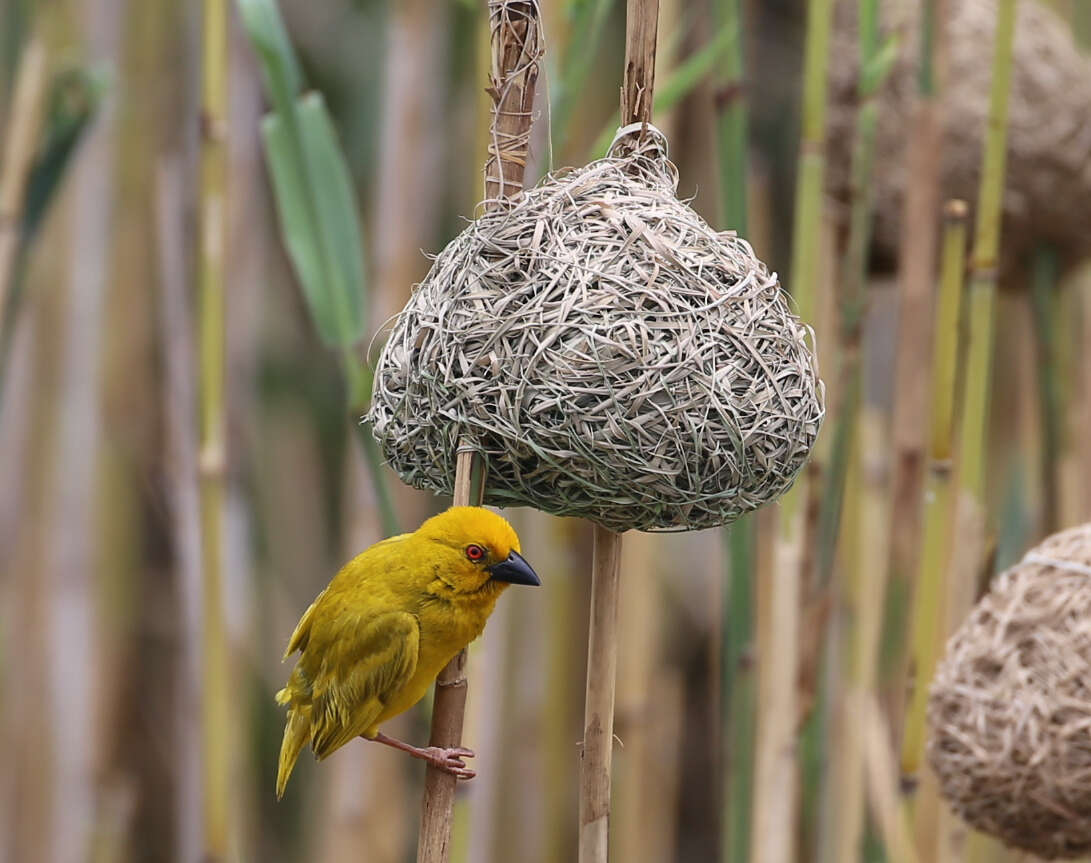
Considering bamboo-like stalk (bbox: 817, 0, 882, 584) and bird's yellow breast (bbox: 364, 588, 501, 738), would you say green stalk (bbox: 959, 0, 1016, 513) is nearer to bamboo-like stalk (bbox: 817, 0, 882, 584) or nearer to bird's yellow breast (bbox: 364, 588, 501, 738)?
bamboo-like stalk (bbox: 817, 0, 882, 584)

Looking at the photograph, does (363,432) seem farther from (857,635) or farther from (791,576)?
(857,635)

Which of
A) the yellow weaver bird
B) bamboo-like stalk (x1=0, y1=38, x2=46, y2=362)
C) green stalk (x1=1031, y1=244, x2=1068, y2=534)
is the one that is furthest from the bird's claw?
green stalk (x1=1031, y1=244, x2=1068, y2=534)

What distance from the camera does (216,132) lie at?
6.92ft

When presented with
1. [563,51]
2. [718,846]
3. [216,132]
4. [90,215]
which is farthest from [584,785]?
[718,846]

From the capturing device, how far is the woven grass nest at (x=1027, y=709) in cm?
189

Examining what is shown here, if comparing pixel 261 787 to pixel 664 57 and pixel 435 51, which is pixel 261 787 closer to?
pixel 435 51

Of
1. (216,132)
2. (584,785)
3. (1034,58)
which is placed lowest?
(584,785)

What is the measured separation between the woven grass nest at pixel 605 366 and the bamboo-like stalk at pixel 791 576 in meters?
0.61

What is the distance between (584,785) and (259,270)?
243cm

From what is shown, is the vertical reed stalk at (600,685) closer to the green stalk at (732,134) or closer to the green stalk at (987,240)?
the green stalk at (732,134)

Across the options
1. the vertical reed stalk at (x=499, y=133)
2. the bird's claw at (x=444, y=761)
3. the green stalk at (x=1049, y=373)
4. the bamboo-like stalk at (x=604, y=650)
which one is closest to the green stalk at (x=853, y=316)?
the green stalk at (x=1049, y=373)

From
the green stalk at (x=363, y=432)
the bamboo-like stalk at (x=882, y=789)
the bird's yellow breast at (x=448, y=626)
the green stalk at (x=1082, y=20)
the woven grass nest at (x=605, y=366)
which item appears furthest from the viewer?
the green stalk at (x=1082, y=20)

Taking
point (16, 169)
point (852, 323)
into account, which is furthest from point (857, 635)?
point (16, 169)

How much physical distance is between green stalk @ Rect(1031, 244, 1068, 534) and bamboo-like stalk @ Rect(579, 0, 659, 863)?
158cm
